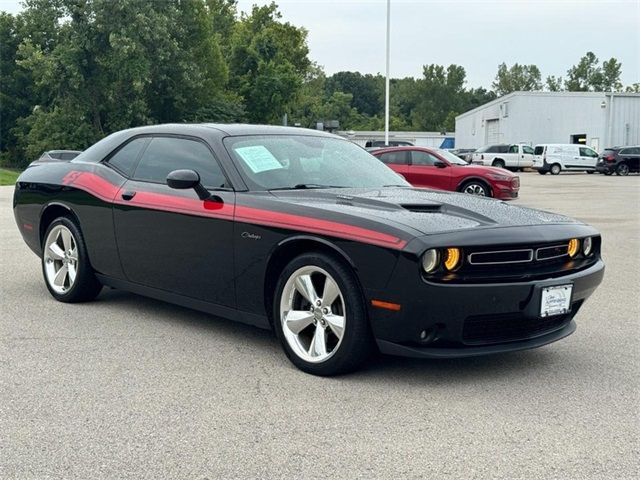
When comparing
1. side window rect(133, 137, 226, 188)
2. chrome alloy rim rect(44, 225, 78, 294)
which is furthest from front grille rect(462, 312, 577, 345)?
chrome alloy rim rect(44, 225, 78, 294)

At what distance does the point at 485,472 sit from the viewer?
3.12 m

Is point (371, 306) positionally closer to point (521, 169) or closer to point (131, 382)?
point (131, 382)

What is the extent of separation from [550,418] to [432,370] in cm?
90

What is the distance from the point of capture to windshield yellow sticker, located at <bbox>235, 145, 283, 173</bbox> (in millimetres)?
5160

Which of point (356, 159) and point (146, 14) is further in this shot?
point (146, 14)

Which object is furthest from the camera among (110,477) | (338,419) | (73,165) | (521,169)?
(521,169)

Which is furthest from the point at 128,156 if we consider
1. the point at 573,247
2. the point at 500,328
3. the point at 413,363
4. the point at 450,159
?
the point at 450,159

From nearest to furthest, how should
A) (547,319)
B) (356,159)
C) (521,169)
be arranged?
(547,319) → (356,159) → (521,169)

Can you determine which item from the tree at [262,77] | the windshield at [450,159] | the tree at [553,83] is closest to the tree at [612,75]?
the tree at [553,83]

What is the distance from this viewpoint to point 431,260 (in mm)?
4000

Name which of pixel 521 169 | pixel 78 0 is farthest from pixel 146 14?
pixel 521 169

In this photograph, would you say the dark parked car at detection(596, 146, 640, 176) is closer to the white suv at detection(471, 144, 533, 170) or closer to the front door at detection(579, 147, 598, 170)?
the front door at detection(579, 147, 598, 170)

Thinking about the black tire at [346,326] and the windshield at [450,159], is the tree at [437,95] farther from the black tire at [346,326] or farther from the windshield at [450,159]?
the black tire at [346,326]

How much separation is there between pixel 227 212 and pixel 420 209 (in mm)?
1249
